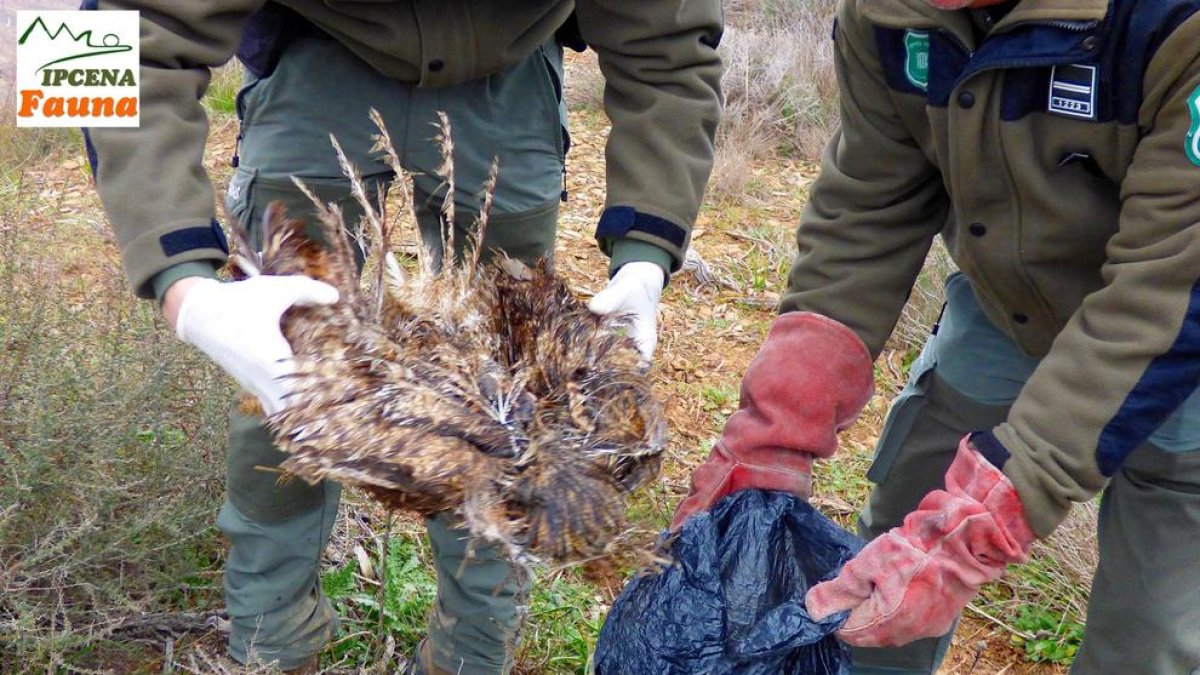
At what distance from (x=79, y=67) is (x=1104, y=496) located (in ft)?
7.78

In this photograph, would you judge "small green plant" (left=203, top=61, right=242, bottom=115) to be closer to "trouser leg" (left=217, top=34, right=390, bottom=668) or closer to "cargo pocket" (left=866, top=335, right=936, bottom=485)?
"trouser leg" (left=217, top=34, right=390, bottom=668)

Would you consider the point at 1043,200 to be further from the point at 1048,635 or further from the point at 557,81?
the point at 1048,635

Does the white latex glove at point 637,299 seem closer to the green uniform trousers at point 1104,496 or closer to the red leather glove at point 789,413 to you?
the red leather glove at point 789,413

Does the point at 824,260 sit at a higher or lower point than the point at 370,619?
higher

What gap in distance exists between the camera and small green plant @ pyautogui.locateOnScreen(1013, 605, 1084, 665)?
2.90 metres

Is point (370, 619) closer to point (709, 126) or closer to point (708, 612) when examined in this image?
point (708, 612)

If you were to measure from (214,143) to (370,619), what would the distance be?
3.74 m

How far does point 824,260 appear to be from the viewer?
6.87ft

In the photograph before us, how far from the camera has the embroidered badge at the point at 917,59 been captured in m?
1.82

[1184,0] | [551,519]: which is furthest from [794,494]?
[1184,0]

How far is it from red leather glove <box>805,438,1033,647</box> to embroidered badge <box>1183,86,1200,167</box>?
572 mm

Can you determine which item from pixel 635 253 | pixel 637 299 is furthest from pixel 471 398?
pixel 635 253

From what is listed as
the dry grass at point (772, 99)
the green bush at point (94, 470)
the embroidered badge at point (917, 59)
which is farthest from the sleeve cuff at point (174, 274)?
the dry grass at point (772, 99)

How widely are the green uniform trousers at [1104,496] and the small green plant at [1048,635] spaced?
69 centimetres
